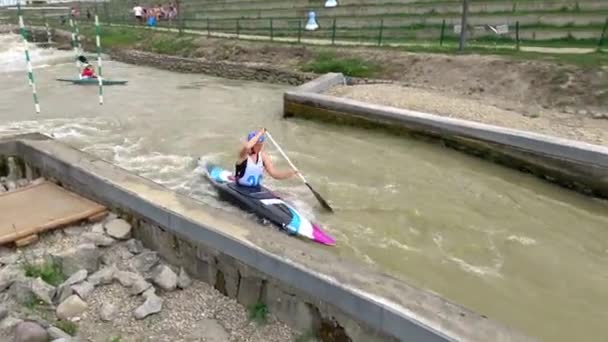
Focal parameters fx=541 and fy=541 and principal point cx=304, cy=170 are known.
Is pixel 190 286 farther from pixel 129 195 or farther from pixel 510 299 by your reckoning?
pixel 510 299

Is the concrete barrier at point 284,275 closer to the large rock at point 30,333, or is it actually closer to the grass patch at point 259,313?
the grass patch at point 259,313

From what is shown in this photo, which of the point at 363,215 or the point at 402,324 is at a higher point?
the point at 402,324

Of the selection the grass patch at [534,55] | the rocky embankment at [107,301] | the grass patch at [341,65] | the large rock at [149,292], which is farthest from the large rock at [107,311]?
the grass patch at [341,65]

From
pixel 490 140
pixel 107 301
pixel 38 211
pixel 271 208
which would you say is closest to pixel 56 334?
pixel 107 301

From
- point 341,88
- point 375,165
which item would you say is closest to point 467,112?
point 375,165

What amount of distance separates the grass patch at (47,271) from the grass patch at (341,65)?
426 inches

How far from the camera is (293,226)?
237 inches

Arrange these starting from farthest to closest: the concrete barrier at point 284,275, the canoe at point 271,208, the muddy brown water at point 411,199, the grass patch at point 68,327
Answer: the canoe at point 271,208 → the muddy brown water at point 411,199 → the grass patch at point 68,327 → the concrete barrier at point 284,275

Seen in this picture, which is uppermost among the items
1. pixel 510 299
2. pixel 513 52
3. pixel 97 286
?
pixel 513 52

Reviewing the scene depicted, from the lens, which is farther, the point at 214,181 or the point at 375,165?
the point at 375,165

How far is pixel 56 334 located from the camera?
151 inches

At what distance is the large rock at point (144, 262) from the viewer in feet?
15.9

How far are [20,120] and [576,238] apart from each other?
37.0ft

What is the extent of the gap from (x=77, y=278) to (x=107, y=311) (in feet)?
1.65
